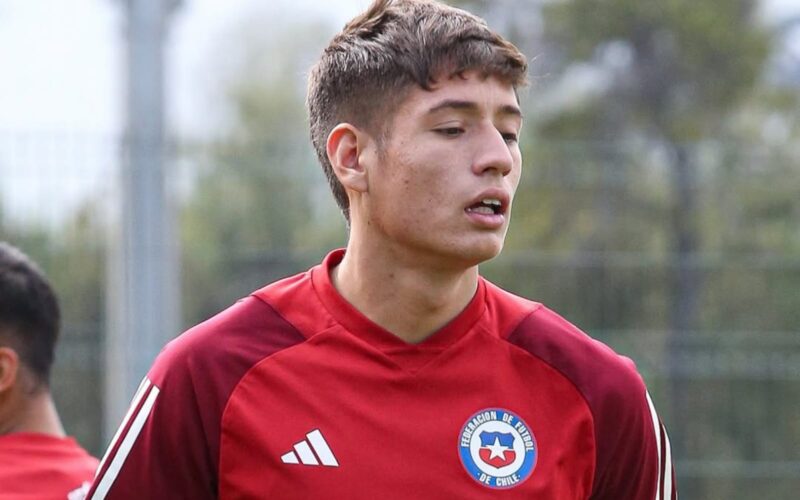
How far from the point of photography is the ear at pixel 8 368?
3.56 metres

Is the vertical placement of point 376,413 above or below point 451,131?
below

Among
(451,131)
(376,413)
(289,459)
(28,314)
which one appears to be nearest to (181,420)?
(289,459)

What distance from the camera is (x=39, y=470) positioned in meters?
3.48

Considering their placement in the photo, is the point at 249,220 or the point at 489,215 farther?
the point at 249,220

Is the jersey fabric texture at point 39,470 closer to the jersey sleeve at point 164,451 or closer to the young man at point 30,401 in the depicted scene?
the young man at point 30,401

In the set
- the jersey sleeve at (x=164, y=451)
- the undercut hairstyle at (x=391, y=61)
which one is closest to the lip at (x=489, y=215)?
the undercut hairstyle at (x=391, y=61)

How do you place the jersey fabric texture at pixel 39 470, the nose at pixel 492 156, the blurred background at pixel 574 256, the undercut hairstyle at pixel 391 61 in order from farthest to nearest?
the blurred background at pixel 574 256, the jersey fabric texture at pixel 39 470, the undercut hairstyle at pixel 391 61, the nose at pixel 492 156

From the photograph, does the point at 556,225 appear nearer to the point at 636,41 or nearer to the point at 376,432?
the point at 636,41

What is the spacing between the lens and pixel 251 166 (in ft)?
27.6

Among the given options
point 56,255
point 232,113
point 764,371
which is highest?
point 232,113

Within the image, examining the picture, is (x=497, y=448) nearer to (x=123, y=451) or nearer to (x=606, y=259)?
(x=123, y=451)

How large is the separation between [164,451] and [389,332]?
0.49 meters

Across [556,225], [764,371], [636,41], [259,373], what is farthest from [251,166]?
[259,373]

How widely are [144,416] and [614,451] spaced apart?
89cm
